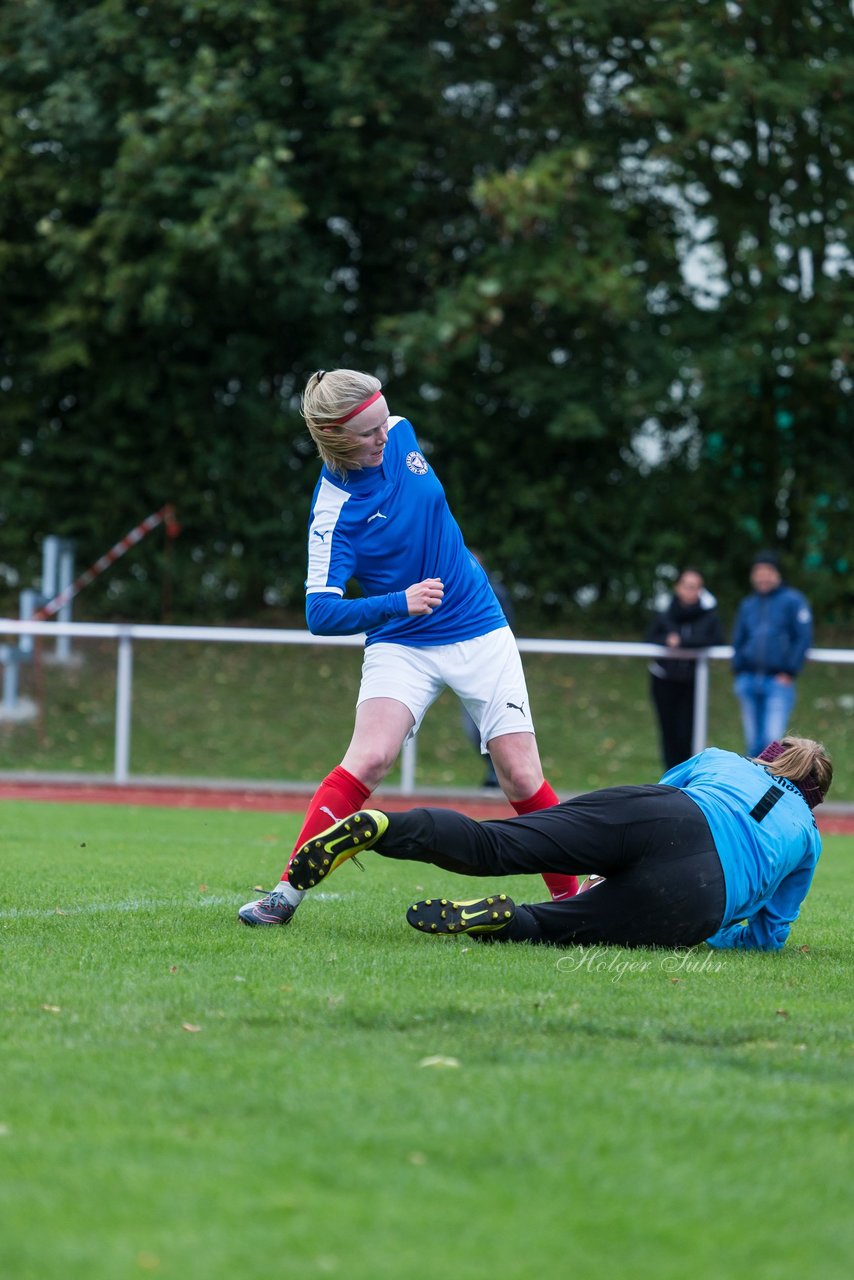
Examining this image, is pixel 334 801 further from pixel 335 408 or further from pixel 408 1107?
pixel 408 1107

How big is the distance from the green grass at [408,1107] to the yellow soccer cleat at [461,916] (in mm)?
103

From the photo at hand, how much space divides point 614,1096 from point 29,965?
224cm

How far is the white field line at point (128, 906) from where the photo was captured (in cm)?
609

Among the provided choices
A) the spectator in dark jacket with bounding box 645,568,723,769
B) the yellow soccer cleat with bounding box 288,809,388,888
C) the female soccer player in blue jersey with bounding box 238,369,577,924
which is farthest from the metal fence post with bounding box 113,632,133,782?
the yellow soccer cleat with bounding box 288,809,388,888

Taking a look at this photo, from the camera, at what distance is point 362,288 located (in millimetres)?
21594

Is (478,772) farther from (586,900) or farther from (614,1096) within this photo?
(614,1096)

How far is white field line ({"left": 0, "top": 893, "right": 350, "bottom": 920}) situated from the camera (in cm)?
609

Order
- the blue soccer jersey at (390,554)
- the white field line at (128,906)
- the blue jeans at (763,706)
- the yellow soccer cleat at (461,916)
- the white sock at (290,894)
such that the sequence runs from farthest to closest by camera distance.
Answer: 1. the blue jeans at (763,706)
2. the white field line at (128,906)
3. the white sock at (290,894)
4. the blue soccer jersey at (390,554)
5. the yellow soccer cleat at (461,916)

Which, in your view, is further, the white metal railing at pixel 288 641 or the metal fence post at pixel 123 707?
the metal fence post at pixel 123 707

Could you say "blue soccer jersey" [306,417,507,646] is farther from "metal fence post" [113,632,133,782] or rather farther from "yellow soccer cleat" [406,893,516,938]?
"metal fence post" [113,632,133,782]

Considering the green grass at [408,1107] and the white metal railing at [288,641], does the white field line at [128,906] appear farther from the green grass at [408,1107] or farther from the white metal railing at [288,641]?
the white metal railing at [288,641]

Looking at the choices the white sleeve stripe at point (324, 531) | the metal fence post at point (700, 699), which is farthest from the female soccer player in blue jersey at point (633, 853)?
the metal fence post at point (700, 699)

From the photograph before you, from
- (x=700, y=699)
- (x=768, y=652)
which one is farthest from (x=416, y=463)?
(x=700, y=699)

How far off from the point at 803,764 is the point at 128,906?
273 cm
